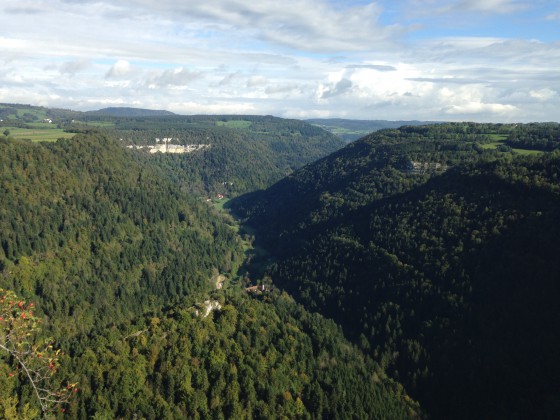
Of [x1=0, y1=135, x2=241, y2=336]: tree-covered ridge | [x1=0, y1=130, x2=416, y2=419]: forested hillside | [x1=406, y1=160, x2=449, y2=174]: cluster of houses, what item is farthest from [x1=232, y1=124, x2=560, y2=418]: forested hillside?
[x1=0, y1=135, x2=241, y2=336]: tree-covered ridge

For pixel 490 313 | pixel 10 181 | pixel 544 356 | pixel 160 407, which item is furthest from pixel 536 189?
pixel 10 181

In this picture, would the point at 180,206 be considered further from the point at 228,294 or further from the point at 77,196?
the point at 228,294

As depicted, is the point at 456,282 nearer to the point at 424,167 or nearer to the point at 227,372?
the point at 227,372

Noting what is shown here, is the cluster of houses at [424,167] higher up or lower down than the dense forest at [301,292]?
higher up

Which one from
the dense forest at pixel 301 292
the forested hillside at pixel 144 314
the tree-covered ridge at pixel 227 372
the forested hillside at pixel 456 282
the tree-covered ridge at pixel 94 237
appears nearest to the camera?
the tree-covered ridge at pixel 227 372

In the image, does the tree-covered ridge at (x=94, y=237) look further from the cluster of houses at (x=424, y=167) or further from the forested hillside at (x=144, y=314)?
the cluster of houses at (x=424, y=167)

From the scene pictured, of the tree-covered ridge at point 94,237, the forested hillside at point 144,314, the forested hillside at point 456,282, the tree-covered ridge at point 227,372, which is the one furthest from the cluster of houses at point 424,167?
the tree-covered ridge at point 227,372
